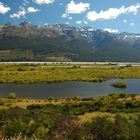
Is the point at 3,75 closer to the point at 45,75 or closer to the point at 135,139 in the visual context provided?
the point at 45,75

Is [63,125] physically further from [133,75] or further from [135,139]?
[133,75]

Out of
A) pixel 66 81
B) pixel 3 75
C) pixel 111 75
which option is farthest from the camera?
pixel 111 75

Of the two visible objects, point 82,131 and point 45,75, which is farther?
point 45,75

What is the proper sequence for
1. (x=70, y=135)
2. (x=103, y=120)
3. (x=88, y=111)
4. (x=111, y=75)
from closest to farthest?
(x=70, y=135) → (x=103, y=120) → (x=88, y=111) → (x=111, y=75)

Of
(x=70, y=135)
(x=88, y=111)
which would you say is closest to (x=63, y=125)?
(x=70, y=135)

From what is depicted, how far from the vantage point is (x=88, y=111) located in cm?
5422

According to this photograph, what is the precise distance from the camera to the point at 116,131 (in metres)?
28.0

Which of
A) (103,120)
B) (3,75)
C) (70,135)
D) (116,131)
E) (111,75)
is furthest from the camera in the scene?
(111,75)

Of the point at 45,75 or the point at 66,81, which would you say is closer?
the point at 66,81

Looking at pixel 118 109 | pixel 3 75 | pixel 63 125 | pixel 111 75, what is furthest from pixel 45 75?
pixel 63 125

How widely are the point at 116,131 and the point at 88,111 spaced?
2631 cm

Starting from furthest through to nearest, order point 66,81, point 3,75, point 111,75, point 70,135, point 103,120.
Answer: point 111,75, point 3,75, point 66,81, point 103,120, point 70,135

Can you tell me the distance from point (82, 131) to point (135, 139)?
3750mm

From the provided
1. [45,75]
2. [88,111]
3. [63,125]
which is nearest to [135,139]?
[63,125]
